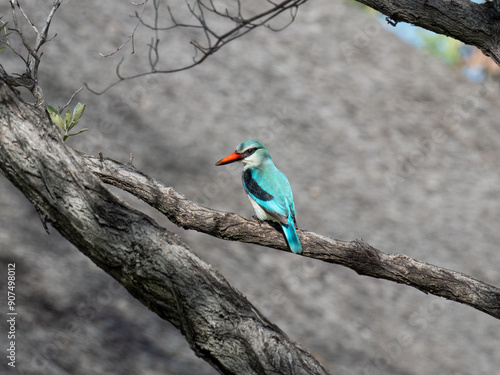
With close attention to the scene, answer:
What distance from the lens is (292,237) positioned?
3.41 metres

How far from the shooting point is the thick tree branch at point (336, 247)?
124 inches

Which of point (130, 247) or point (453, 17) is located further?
point (453, 17)

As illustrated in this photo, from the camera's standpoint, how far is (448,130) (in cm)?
1061

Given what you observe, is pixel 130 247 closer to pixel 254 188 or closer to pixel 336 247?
pixel 336 247

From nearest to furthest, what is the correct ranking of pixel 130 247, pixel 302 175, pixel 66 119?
pixel 130 247, pixel 66 119, pixel 302 175

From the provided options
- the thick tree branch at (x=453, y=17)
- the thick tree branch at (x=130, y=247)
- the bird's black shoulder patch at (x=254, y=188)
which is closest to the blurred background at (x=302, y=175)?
the bird's black shoulder patch at (x=254, y=188)

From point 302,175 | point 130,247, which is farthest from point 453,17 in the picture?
point 302,175

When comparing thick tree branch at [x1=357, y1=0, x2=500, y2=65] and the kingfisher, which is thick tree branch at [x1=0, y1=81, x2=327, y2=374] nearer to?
the kingfisher

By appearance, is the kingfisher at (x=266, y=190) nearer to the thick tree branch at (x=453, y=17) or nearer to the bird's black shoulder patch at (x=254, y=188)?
the bird's black shoulder patch at (x=254, y=188)

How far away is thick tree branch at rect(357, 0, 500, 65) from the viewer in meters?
3.01

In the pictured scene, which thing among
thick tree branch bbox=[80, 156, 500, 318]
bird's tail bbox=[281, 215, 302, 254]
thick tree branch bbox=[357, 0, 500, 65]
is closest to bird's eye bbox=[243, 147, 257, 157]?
bird's tail bbox=[281, 215, 302, 254]

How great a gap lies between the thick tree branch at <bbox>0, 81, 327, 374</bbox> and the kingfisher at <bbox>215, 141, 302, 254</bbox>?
986mm

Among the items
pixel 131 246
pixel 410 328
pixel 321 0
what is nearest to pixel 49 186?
pixel 131 246

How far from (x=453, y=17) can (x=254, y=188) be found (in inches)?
68.4
